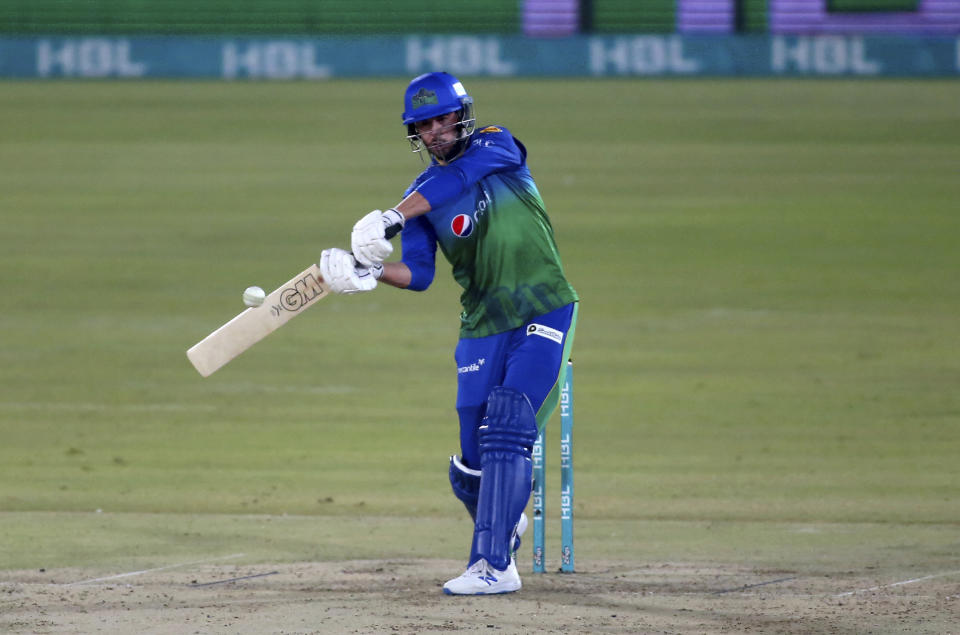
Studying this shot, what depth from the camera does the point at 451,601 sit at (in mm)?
6426

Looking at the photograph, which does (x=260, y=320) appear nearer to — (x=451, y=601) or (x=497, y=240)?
(x=497, y=240)

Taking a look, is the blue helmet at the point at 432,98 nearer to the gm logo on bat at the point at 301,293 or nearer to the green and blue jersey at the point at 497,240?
the green and blue jersey at the point at 497,240

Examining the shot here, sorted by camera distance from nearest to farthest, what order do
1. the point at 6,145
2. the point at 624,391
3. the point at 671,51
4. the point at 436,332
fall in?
the point at 624,391 < the point at 436,332 < the point at 6,145 < the point at 671,51

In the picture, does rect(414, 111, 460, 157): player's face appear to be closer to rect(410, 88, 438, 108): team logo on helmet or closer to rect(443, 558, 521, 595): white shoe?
rect(410, 88, 438, 108): team logo on helmet

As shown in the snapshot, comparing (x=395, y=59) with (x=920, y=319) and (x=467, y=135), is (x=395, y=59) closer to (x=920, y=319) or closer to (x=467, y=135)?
(x=920, y=319)

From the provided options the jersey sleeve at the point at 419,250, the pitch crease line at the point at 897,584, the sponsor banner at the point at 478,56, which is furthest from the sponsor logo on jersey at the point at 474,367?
the sponsor banner at the point at 478,56

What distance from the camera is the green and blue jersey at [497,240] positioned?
668 cm

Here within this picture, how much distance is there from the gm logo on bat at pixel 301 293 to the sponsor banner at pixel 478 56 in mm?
20494

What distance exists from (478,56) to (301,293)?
21.1 metres

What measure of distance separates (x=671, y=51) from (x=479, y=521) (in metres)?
21.7

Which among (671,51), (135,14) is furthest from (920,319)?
(135,14)

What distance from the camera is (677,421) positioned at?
11.8m

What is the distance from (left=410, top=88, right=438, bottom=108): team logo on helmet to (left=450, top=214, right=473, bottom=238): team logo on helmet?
1.53 ft

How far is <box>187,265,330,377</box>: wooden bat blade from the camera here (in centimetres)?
668
